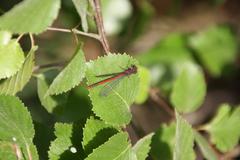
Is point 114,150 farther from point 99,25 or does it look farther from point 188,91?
point 188,91

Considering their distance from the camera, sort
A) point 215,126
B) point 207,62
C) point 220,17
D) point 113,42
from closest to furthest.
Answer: point 215,126 → point 207,62 → point 113,42 → point 220,17

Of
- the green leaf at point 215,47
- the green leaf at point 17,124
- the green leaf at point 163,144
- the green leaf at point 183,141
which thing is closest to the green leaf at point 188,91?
the green leaf at point 163,144

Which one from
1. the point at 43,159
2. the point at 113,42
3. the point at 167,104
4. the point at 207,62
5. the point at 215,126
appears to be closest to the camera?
the point at 43,159

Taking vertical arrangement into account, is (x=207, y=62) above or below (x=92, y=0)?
below

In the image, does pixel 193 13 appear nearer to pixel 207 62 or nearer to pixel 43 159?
pixel 207 62

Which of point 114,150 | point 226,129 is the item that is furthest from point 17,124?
point 226,129

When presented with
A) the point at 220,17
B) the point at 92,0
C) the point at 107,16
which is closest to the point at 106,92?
the point at 92,0

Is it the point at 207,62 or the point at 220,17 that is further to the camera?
the point at 220,17
